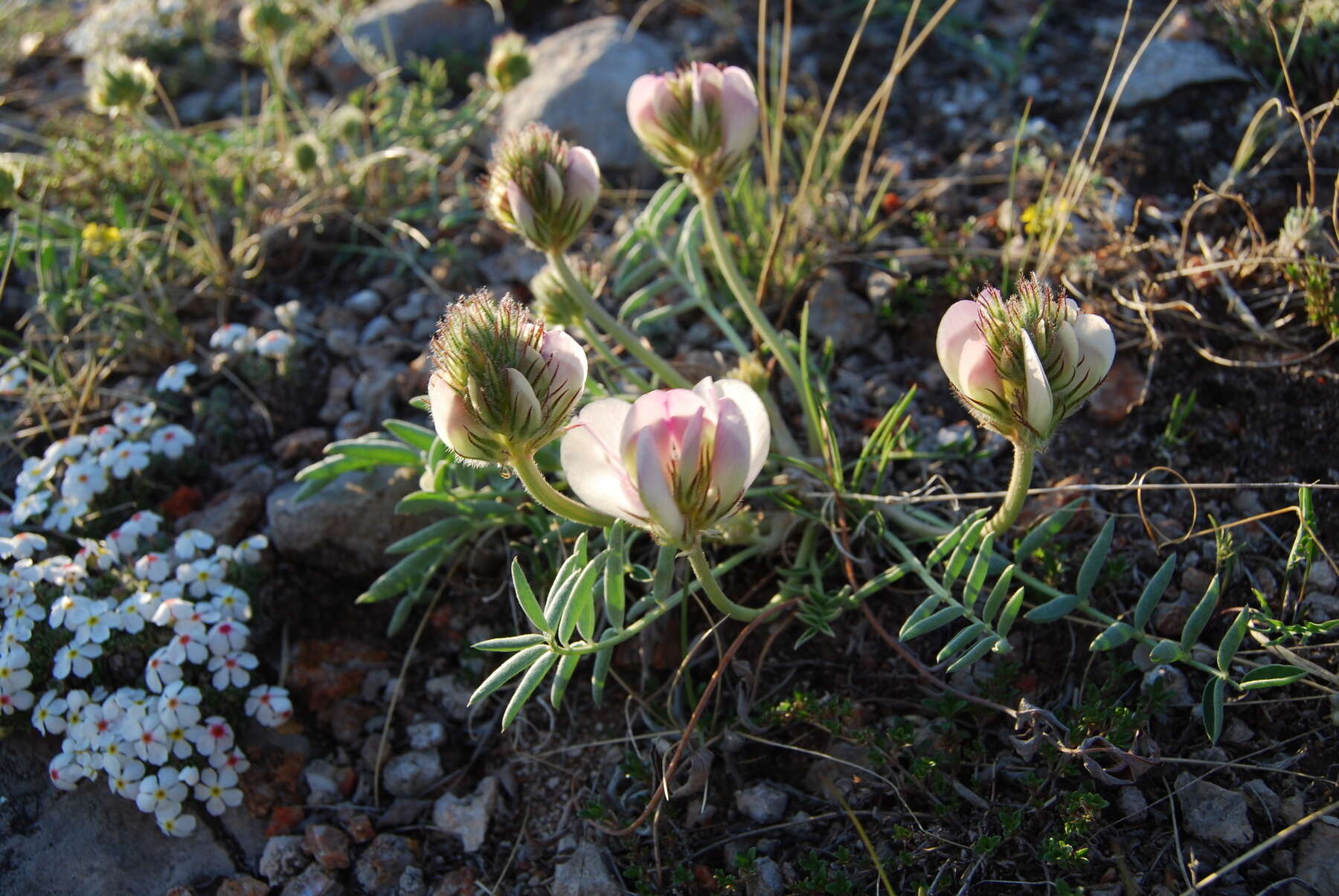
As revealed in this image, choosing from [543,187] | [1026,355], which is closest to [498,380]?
[543,187]

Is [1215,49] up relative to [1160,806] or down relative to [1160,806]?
up

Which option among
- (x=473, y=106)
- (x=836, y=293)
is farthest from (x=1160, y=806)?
(x=473, y=106)

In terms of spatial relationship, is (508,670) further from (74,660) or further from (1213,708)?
(1213,708)

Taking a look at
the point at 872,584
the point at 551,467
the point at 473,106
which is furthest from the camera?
the point at 473,106

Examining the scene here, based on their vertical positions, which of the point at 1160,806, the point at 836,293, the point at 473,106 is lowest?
the point at 1160,806

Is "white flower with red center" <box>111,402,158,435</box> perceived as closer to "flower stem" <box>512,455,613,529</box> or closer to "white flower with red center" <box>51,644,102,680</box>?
"white flower with red center" <box>51,644,102,680</box>

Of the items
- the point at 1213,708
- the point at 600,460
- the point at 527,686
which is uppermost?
the point at 600,460

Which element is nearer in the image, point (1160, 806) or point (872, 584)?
point (1160, 806)

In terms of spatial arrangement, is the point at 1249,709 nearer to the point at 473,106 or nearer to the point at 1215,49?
the point at 1215,49
